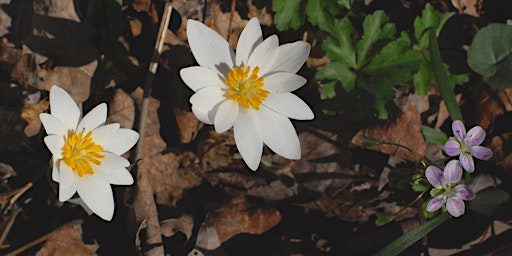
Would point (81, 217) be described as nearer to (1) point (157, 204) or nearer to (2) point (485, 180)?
(1) point (157, 204)

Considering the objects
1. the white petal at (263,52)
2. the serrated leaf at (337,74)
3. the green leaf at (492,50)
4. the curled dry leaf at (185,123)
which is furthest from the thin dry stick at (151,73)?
the green leaf at (492,50)

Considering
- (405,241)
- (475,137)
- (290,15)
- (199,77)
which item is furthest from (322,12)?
(405,241)

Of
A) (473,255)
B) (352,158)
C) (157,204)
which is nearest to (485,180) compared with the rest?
(473,255)

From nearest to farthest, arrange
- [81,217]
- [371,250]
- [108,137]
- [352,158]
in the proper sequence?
[108,137] < [81,217] < [371,250] < [352,158]

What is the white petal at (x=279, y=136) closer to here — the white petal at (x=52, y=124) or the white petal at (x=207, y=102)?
the white petal at (x=207, y=102)

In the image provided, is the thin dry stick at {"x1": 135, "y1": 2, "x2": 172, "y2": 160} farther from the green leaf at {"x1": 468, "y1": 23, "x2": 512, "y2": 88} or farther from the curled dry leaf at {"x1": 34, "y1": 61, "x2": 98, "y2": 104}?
the green leaf at {"x1": 468, "y1": 23, "x2": 512, "y2": 88}

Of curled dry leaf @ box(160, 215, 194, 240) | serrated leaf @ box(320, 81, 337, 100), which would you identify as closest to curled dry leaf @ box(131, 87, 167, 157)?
curled dry leaf @ box(160, 215, 194, 240)

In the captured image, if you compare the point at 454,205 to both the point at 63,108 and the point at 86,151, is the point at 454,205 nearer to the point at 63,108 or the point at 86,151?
the point at 86,151
